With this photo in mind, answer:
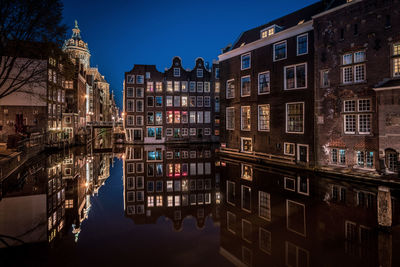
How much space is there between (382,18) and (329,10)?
438cm

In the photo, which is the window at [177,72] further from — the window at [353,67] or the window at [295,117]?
the window at [353,67]

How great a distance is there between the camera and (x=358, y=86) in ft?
62.6

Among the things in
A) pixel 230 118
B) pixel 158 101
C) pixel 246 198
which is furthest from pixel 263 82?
Result: pixel 158 101

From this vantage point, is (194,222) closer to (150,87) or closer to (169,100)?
(169,100)

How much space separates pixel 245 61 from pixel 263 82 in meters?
4.54

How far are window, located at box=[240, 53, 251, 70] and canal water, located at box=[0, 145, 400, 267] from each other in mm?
17419

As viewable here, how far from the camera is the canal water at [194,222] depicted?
282 inches

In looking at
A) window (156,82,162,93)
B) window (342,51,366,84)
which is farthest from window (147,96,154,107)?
window (342,51,366,84)

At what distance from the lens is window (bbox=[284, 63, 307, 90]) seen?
2358cm

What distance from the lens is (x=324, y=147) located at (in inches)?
842

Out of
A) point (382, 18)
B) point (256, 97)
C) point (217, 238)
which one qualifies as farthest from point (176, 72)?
point (217, 238)

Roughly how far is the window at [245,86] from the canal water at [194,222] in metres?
15.1

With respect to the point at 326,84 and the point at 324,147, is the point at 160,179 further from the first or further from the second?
the point at 326,84

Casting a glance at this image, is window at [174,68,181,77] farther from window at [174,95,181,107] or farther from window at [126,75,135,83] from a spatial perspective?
window at [126,75,135,83]
